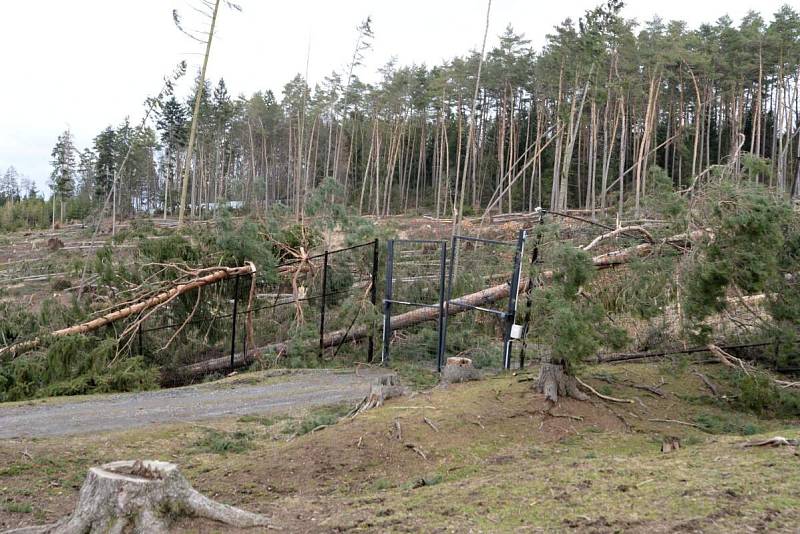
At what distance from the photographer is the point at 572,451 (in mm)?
6297

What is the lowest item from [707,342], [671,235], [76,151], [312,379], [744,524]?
[312,379]

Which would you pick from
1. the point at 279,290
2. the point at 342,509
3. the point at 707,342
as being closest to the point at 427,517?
the point at 342,509

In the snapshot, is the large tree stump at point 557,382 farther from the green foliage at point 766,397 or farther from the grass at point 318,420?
the grass at point 318,420

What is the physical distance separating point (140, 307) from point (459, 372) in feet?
23.9

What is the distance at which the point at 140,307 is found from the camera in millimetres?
13180

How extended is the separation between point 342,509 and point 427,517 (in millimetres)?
762

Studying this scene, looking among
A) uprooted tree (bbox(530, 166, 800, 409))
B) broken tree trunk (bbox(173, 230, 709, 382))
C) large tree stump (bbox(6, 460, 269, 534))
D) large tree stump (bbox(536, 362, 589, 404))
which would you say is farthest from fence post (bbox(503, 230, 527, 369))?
large tree stump (bbox(6, 460, 269, 534))

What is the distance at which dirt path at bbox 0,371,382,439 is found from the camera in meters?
8.47

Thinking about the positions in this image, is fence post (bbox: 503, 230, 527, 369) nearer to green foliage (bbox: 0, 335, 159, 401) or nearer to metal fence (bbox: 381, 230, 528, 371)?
metal fence (bbox: 381, 230, 528, 371)

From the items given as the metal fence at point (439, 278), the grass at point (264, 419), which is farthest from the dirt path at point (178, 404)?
the metal fence at point (439, 278)

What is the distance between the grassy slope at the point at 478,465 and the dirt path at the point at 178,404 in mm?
791

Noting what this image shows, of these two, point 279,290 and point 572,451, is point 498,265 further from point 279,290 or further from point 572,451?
point 572,451

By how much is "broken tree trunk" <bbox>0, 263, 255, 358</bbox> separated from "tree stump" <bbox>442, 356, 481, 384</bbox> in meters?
6.80

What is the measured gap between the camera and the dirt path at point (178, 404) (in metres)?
8.47
